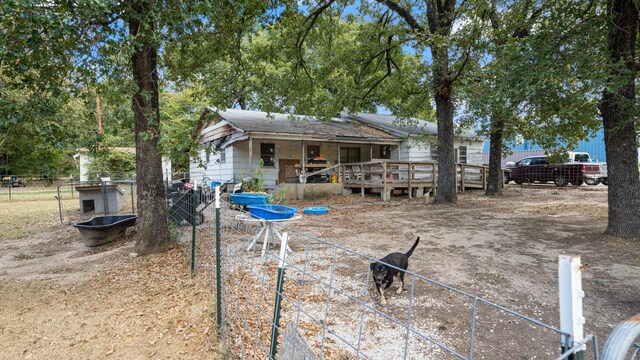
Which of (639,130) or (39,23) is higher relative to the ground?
(39,23)

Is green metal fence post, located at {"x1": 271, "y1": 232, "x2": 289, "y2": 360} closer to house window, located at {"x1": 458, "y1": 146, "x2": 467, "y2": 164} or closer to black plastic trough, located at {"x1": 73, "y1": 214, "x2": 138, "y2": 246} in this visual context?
black plastic trough, located at {"x1": 73, "y1": 214, "x2": 138, "y2": 246}

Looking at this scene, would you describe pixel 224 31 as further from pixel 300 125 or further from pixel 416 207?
pixel 300 125

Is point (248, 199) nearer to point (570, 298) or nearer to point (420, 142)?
point (570, 298)

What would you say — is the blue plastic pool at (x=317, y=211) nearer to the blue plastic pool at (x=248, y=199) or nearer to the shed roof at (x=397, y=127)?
the blue plastic pool at (x=248, y=199)

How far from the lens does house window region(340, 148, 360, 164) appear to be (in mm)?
21177

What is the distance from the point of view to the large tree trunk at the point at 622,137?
660 centimetres

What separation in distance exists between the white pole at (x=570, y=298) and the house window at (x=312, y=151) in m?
18.6

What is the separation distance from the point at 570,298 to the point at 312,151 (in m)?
19.0

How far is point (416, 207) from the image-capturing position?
13.0 meters

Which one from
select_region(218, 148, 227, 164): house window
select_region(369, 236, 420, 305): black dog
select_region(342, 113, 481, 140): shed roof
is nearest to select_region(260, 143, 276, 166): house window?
select_region(218, 148, 227, 164): house window

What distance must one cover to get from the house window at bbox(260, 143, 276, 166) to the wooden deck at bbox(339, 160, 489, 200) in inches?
153

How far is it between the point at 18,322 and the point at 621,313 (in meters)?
6.77

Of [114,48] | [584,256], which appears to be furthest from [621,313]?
[114,48]

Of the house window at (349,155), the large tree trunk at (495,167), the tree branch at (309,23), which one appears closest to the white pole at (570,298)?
the tree branch at (309,23)
